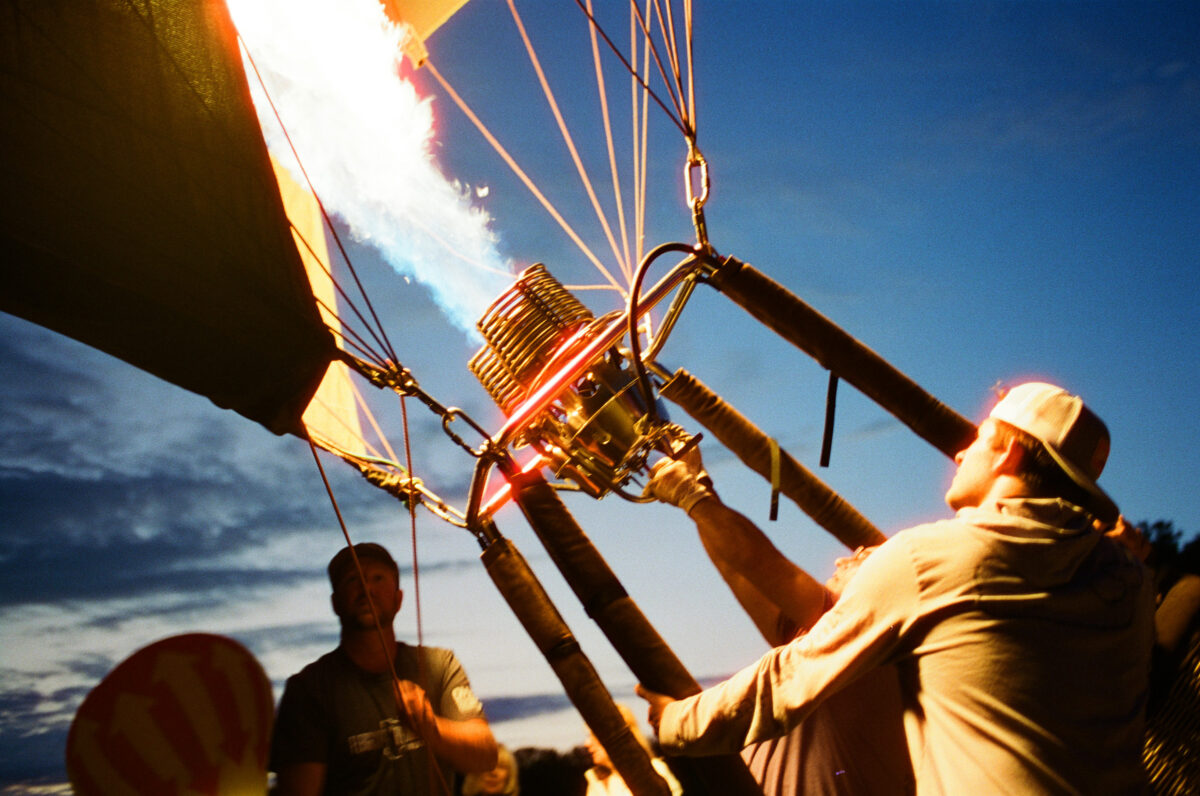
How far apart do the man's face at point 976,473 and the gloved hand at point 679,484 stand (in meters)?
0.54

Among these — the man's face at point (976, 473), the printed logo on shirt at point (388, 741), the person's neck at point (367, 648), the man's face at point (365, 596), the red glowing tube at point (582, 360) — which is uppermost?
the red glowing tube at point (582, 360)

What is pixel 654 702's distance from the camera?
162 centimetres

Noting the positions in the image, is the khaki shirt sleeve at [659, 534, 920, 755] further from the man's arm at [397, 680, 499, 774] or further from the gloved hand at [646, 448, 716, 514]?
the man's arm at [397, 680, 499, 774]

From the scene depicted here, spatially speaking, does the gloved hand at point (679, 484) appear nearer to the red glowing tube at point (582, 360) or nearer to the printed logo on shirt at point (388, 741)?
the red glowing tube at point (582, 360)

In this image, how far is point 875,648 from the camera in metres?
1.29

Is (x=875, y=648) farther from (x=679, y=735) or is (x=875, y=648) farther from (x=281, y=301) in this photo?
(x=281, y=301)

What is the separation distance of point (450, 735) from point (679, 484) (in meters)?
0.89

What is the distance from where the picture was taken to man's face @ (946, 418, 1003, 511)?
151 cm

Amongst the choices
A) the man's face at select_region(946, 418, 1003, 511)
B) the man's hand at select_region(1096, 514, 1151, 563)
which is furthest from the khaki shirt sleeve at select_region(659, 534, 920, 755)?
the man's hand at select_region(1096, 514, 1151, 563)

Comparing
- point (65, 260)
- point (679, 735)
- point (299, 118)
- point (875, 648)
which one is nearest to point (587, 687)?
point (679, 735)

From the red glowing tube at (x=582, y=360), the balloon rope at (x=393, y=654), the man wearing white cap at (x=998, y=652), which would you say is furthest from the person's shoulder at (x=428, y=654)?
the man wearing white cap at (x=998, y=652)

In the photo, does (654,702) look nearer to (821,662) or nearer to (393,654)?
(821,662)

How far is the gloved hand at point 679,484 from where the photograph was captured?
72.9 inches

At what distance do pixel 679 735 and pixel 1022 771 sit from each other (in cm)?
57
